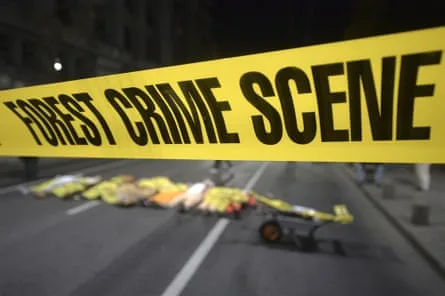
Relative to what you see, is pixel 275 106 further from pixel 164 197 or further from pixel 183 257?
pixel 164 197

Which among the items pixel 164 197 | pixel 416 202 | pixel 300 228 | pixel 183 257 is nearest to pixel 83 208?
pixel 164 197

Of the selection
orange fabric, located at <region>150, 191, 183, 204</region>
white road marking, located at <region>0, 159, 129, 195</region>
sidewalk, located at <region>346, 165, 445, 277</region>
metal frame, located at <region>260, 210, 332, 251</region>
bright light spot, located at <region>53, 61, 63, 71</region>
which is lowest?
sidewalk, located at <region>346, 165, 445, 277</region>

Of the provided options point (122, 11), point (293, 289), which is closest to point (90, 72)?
point (122, 11)

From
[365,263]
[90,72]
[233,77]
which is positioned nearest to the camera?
[233,77]

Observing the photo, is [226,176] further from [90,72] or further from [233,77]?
[233,77]

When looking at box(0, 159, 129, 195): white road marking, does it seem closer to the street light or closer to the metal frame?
the metal frame

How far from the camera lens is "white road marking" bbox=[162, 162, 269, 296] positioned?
308 cm

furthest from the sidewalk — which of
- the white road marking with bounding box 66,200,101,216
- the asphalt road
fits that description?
the white road marking with bounding box 66,200,101,216

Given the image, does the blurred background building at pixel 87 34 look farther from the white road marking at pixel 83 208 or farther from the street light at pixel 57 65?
the white road marking at pixel 83 208

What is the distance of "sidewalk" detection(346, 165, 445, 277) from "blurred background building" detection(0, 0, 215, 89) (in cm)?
230

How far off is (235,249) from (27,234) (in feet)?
8.75

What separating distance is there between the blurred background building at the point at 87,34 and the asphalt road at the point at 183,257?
1.90m

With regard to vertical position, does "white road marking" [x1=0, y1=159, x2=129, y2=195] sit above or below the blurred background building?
below

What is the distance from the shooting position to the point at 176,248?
404cm
